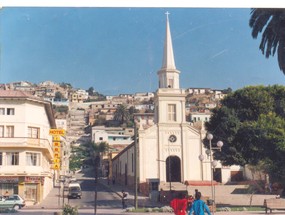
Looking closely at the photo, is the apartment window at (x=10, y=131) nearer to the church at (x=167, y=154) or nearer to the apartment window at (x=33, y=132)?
the apartment window at (x=33, y=132)

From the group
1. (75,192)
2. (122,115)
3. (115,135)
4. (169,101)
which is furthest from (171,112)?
(75,192)

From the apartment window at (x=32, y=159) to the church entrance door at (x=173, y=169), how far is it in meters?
14.4

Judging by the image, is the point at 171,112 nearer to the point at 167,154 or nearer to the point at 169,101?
the point at 169,101

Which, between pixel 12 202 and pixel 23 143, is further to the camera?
pixel 23 143

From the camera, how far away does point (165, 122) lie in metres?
41.8

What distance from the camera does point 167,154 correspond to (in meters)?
42.3

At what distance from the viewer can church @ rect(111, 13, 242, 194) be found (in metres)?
39.5

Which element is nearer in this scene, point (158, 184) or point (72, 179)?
point (72, 179)

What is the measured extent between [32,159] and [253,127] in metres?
12.3

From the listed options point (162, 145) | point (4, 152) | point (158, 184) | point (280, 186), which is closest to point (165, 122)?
point (162, 145)

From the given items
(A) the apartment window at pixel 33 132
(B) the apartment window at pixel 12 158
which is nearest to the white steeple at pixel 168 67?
(A) the apartment window at pixel 33 132

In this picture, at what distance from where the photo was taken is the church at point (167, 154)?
3950 cm

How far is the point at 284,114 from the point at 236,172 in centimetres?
1473
